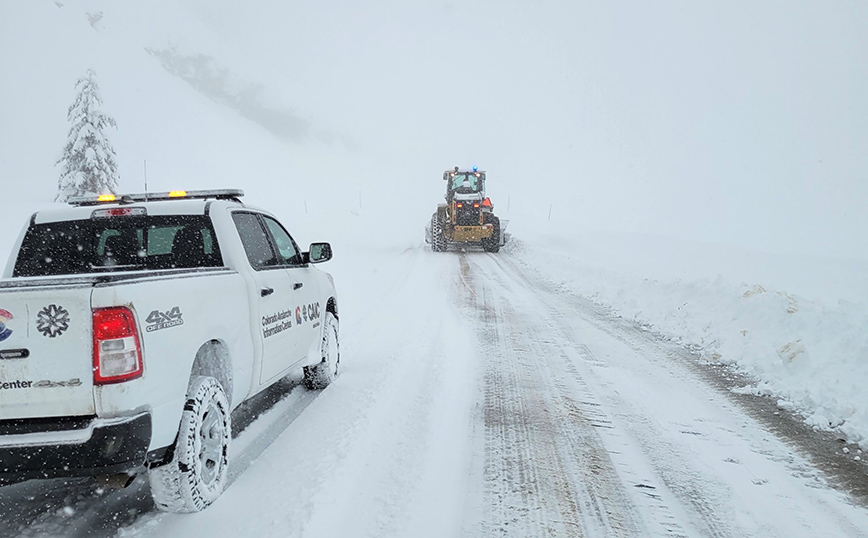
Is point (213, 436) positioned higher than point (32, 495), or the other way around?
point (213, 436)

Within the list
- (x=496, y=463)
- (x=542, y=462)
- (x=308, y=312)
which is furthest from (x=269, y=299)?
(x=542, y=462)

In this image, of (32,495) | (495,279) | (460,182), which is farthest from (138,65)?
(32,495)

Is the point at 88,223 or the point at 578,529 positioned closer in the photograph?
the point at 578,529

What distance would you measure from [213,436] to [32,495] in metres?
1.08

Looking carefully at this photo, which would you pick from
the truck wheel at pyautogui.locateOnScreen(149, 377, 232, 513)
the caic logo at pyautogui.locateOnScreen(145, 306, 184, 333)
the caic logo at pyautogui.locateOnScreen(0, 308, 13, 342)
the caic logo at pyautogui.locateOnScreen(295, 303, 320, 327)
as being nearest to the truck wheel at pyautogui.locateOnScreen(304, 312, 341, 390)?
the caic logo at pyautogui.locateOnScreen(295, 303, 320, 327)

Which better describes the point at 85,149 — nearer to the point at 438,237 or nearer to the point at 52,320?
the point at 438,237

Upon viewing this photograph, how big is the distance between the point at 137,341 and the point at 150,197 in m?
2.49

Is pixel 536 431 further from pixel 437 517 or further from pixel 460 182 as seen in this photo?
pixel 460 182

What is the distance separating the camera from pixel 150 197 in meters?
4.34

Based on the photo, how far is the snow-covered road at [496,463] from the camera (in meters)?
2.75

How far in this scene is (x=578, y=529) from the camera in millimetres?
2721

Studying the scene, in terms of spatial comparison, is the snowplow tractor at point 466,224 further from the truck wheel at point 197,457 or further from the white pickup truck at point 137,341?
the truck wheel at point 197,457

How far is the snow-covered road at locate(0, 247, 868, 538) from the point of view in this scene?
9.03 ft

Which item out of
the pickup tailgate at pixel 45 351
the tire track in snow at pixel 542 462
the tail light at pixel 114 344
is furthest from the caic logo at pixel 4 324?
the tire track in snow at pixel 542 462
